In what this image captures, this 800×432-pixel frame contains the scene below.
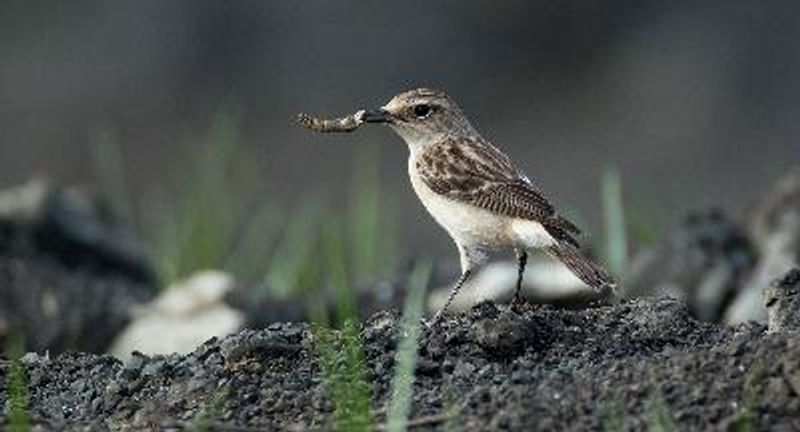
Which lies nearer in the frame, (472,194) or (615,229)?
(472,194)

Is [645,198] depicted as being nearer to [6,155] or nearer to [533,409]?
[6,155]

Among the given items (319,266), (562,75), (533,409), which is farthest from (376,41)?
(533,409)

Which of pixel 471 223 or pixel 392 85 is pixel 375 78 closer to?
pixel 392 85

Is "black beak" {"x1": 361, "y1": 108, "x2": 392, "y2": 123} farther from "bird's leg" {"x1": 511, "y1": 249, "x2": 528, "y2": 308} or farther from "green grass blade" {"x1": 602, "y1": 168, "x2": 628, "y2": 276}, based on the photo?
"green grass blade" {"x1": 602, "y1": 168, "x2": 628, "y2": 276}

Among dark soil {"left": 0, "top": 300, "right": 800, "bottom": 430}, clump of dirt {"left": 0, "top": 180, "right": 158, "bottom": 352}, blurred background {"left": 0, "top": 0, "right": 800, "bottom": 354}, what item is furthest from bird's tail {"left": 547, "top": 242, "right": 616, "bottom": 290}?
blurred background {"left": 0, "top": 0, "right": 800, "bottom": 354}

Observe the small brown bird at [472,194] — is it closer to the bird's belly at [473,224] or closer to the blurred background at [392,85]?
the bird's belly at [473,224]

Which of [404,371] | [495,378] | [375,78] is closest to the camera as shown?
[404,371]

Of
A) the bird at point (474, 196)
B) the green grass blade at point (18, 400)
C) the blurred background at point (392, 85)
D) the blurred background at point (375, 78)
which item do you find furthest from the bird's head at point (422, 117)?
the blurred background at point (375, 78)

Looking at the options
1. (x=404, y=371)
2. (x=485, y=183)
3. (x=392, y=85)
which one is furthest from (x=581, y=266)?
(x=392, y=85)
